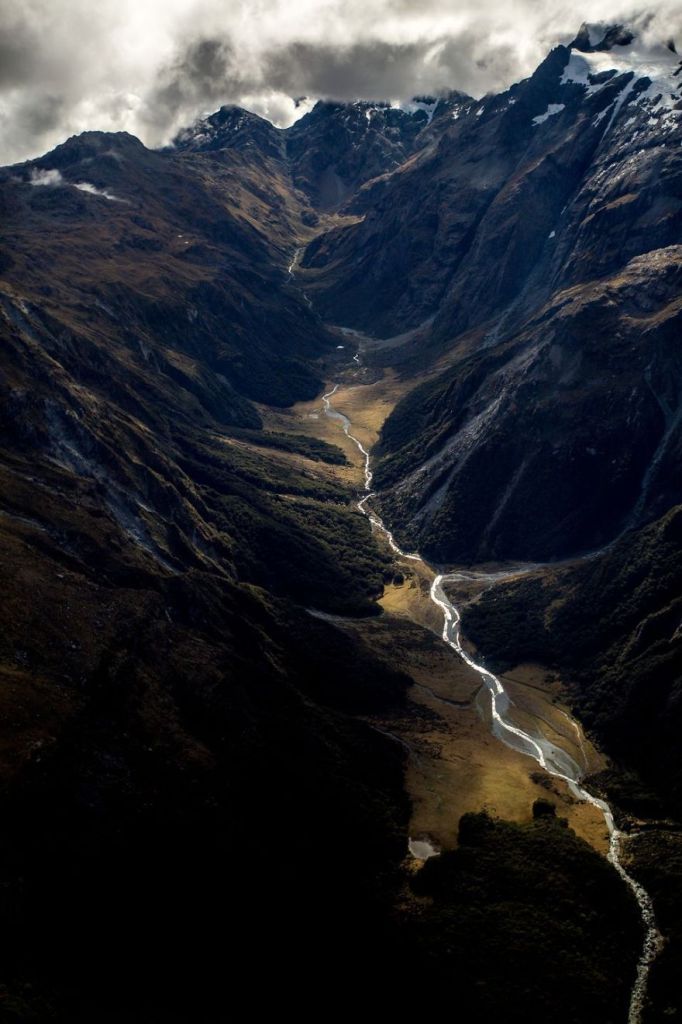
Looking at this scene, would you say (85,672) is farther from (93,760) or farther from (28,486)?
(28,486)

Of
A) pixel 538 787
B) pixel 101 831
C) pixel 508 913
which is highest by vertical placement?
pixel 538 787

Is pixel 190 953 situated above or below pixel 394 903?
below

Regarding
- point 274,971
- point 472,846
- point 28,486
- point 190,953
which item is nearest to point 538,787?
point 472,846

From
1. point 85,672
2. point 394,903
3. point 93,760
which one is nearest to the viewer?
point 93,760

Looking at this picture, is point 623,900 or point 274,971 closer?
point 274,971

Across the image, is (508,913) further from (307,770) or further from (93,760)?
(93,760)

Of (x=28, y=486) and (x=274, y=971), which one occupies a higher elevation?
(x=28, y=486)

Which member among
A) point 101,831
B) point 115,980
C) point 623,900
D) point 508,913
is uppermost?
point 623,900

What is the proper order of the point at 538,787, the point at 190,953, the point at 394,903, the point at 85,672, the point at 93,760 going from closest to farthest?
the point at 190,953, the point at 93,760, the point at 394,903, the point at 85,672, the point at 538,787

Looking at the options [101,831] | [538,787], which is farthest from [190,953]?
[538,787]
